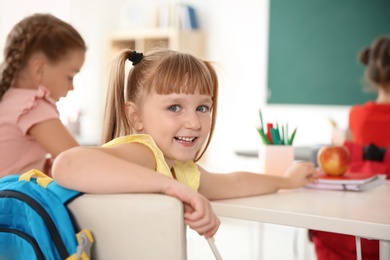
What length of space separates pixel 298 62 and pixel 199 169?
4.19 m

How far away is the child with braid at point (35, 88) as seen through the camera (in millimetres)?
1682

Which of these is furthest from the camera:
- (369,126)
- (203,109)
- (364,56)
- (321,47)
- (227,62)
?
(227,62)

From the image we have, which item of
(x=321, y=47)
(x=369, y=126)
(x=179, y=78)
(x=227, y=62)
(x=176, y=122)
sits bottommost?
(x=369, y=126)

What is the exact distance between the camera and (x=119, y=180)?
0.98m

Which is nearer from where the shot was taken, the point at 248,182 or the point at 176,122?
the point at 176,122

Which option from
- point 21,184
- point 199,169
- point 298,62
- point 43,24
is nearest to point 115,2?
point 298,62

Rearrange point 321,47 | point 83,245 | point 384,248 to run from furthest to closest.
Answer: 1. point 321,47
2. point 384,248
3. point 83,245

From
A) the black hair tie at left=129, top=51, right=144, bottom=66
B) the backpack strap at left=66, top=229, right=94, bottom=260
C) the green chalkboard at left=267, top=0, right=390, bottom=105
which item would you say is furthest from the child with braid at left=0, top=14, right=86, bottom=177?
the green chalkboard at left=267, top=0, right=390, bottom=105

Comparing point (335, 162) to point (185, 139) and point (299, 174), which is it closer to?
point (299, 174)

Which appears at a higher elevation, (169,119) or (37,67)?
(37,67)

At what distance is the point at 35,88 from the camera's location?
182 centimetres

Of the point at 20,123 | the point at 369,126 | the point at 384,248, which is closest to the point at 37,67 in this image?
the point at 20,123

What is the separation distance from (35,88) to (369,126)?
159 cm

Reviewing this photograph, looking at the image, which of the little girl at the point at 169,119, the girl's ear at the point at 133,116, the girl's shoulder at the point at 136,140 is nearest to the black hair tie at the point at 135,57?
the little girl at the point at 169,119
